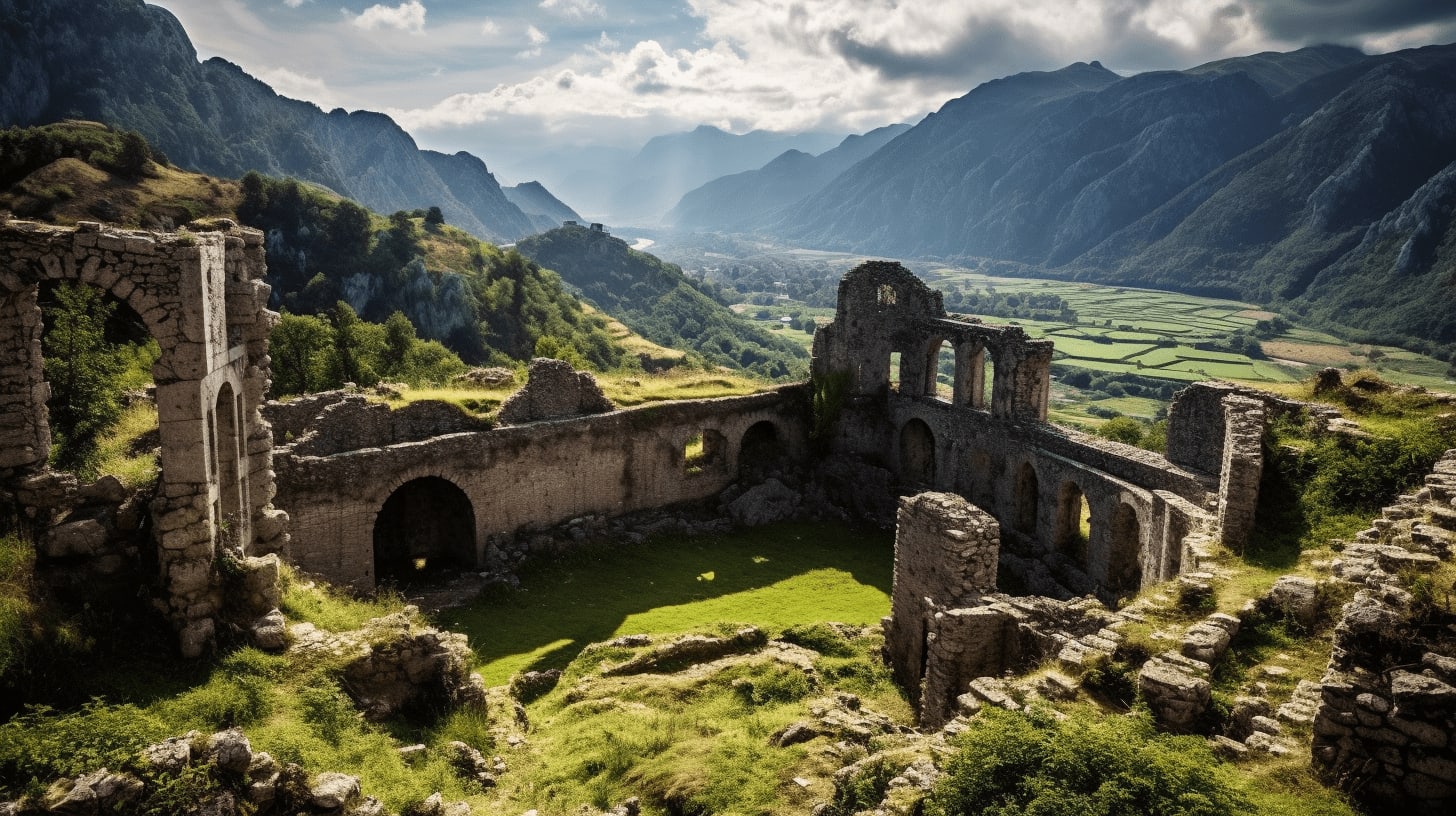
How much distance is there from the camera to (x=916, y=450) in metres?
34.1

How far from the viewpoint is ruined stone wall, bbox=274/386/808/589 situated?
21844mm

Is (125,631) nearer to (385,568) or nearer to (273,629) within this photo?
(273,629)

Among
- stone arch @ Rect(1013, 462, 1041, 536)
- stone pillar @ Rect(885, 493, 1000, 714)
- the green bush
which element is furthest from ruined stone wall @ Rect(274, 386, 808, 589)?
the green bush

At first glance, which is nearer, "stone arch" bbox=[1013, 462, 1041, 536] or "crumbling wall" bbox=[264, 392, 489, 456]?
"crumbling wall" bbox=[264, 392, 489, 456]

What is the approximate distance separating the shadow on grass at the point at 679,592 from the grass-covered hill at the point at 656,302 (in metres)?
78.5

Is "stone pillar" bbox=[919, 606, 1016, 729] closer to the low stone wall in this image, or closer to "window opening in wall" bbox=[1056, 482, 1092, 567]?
the low stone wall

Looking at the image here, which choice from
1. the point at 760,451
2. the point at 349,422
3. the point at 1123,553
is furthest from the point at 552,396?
the point at 1123,553

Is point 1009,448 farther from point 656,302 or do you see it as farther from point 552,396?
point 656,302

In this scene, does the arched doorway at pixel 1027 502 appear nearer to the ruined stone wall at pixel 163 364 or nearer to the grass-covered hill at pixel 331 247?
the ruined stone wall at pixel 163 364

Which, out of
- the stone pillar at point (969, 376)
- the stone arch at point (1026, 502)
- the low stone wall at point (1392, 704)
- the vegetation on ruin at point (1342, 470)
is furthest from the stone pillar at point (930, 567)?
the stone pillar at point (969, 376)

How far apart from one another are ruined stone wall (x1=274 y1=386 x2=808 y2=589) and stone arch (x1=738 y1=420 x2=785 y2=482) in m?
0.22

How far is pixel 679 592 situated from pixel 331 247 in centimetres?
7127

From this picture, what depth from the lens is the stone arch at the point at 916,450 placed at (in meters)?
33.7

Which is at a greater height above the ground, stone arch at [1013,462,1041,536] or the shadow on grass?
stone arch at [1013,462,1041,536]
